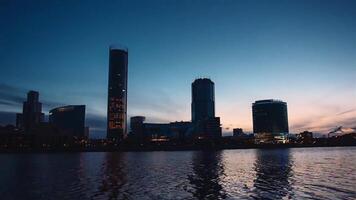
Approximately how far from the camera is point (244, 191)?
49.9 meters

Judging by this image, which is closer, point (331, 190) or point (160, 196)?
point (160, 196)

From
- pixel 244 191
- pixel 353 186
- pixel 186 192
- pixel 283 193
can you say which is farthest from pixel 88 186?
pixel 353 186

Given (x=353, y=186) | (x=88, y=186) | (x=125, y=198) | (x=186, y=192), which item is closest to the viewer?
(x=125, y=198)

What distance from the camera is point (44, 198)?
4528cm

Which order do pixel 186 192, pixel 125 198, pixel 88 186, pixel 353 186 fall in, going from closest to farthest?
1. pixel 125 198
2. pixel 186 192
3. pixel 353 186
4. pixel 88 186

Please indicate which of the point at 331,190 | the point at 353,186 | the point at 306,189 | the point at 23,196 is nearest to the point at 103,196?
the point at 23,196

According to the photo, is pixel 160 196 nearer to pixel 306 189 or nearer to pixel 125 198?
pixel 125 198

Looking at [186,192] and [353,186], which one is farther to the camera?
[353,186]

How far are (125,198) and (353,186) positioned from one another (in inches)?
1422

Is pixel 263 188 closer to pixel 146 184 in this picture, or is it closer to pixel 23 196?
pixel 146 184

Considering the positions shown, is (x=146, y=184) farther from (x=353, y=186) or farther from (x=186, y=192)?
(x=353, y=186)

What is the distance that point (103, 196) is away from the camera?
46.5 metres

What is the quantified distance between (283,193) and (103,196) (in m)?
25.4

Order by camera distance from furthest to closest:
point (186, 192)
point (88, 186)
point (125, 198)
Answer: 1. point (88, 186)
2. point (186, 192)
3. point (125, 198)
